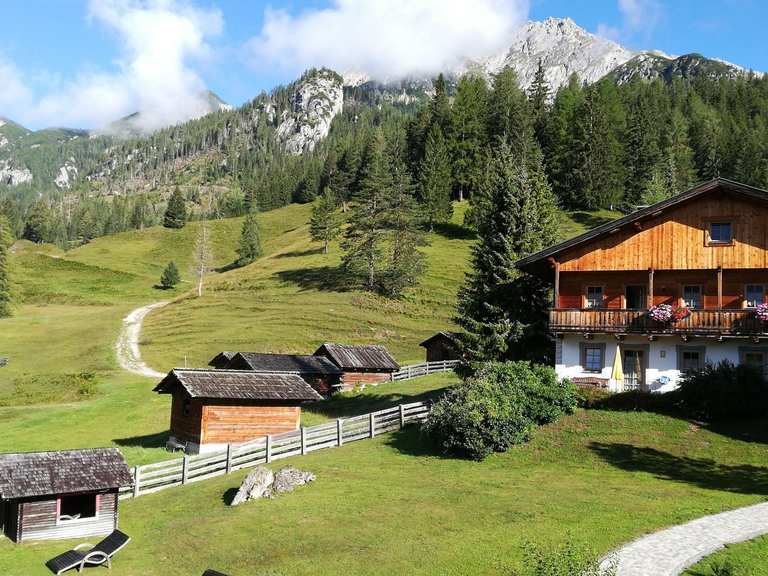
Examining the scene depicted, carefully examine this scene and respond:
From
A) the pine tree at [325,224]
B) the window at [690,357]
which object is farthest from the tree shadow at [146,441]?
the pine tree at [325,224]

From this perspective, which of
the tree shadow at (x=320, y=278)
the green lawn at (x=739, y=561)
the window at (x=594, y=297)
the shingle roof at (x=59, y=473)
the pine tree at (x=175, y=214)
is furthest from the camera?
the pine tree at (x=175, y=214)

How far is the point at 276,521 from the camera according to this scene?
832 inches

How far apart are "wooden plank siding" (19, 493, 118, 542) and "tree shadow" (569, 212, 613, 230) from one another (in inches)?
3350

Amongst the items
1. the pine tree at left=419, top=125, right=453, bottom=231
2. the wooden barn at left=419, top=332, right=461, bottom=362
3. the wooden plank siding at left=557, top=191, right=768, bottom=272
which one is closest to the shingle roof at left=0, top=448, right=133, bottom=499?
the wooden plank siding at left=557, top=191, right=768, bottom=272

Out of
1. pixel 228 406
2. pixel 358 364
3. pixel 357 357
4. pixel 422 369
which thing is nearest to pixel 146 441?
pixel 228 406

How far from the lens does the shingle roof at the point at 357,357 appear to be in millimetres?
53844

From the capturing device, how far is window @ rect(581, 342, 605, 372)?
119ft

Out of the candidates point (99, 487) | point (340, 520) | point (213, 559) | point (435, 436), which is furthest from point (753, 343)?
point (99, 487)

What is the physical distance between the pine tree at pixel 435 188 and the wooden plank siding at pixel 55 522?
81.7 metres

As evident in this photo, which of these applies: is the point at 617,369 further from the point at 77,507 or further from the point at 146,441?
the point at 146,441

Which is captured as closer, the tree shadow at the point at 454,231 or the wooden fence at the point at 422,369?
the wooden fence at the point at 422,369

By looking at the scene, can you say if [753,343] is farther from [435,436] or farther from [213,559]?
[213,559]

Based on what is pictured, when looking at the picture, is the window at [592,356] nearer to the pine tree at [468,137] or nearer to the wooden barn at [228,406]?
the wooden barn at [228,406]

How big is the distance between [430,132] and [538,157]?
27162 mm
